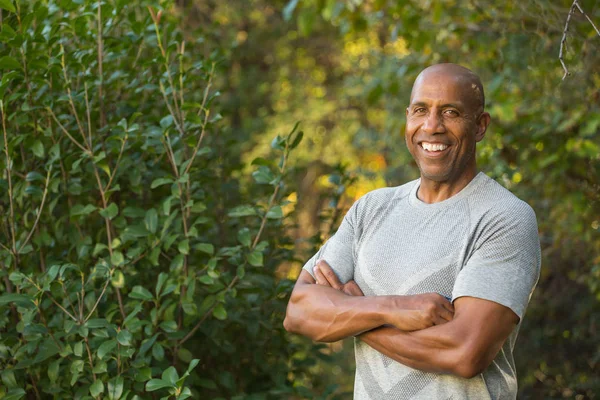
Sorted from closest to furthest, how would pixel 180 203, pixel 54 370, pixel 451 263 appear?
pixel 451 263, pixel 54 370, pixel 180 203

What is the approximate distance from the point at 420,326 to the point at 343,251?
447mm

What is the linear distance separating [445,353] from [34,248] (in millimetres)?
1845

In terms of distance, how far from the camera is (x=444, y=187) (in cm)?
223

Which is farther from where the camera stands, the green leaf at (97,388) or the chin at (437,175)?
the green leaf at (97,388)

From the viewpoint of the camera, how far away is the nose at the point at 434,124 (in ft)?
7.10

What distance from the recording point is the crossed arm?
1.94 m

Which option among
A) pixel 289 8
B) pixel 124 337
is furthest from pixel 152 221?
pixel 289 8

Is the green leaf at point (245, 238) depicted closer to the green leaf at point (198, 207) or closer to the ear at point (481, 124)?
the green leaf at point (198, 207)

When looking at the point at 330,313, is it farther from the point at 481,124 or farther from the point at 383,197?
the point at 481,124

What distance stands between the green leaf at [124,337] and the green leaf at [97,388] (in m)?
0.19

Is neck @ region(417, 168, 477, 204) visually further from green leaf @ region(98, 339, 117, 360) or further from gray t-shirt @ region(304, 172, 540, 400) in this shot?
green leaf @ region(98, 339, 117, 360)

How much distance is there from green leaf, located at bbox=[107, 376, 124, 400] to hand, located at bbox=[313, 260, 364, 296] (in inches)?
34.6

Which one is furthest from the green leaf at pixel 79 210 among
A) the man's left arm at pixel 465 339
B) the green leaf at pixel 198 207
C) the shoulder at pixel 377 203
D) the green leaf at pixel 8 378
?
the man's left arm at pixel 465 339

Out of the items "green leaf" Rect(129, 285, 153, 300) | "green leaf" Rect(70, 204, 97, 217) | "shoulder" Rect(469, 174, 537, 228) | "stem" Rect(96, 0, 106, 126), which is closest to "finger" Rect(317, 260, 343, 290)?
"shoulder" Rect(469, 174, 537, 228)
